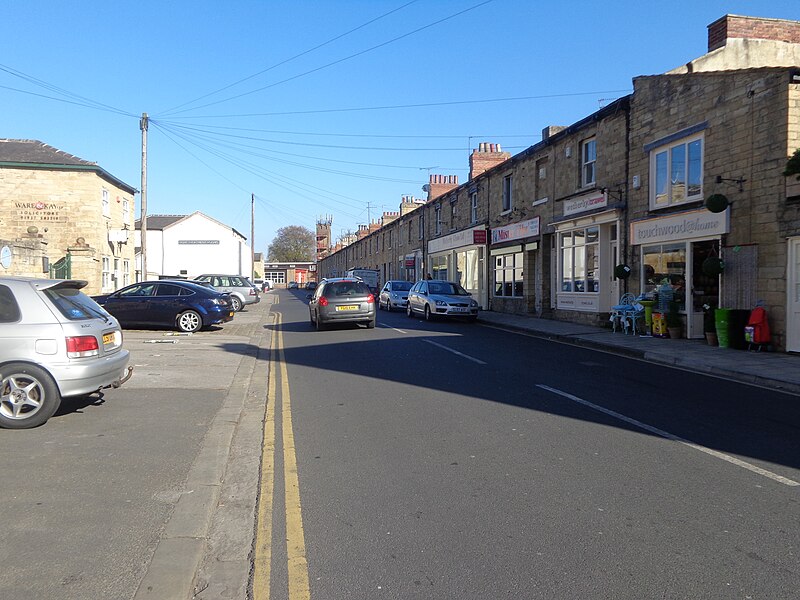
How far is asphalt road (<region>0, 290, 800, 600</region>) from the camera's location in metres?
3.45

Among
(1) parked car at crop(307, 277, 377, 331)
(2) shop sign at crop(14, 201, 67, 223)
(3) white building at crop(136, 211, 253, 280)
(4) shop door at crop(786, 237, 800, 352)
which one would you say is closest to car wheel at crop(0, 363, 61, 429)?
(1) parked car at crop(307, 277, 377, 331)

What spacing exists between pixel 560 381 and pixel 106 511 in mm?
7037

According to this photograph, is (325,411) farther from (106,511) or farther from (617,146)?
(617,146)

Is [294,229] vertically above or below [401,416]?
above

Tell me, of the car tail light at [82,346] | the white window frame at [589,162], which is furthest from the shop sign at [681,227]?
the car tail light at [82,346]

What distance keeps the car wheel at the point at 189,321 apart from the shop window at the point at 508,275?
13.5 m

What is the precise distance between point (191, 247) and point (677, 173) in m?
50.2

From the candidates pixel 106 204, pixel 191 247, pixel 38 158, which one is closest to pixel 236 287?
pixel 106 204

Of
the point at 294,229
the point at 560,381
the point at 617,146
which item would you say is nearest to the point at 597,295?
the point at 617,146

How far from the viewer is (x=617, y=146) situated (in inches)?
735

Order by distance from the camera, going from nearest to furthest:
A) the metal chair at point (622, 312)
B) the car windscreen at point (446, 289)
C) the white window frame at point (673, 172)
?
the white window frame at point (673, 172), the metal chair at point (622, 312), the car windscreen at point (446, 289)

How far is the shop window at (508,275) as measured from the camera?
26.1 metres

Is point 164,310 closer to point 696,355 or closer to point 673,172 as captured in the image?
point 696,355

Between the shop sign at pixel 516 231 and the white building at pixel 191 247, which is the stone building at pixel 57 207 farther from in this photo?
the white building at pixel 191 247
